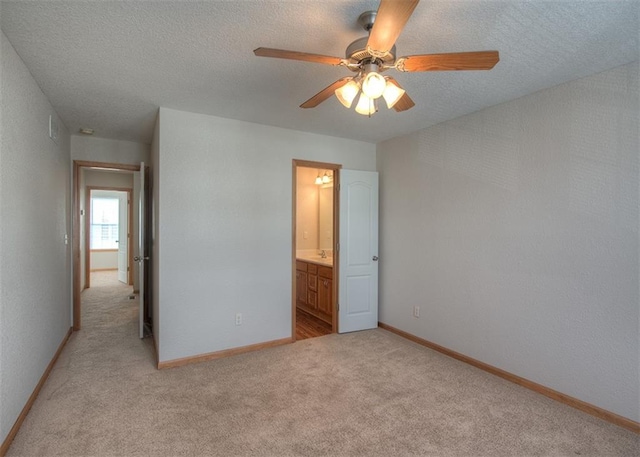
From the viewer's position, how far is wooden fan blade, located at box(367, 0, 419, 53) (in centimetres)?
126

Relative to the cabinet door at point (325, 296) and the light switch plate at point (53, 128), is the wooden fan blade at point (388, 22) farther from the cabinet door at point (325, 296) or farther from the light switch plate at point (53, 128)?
the cabinet door at point (325, 296)

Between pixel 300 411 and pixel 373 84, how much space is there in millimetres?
2186

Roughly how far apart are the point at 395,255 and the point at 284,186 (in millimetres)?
1620

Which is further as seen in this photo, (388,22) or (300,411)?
(300,411)

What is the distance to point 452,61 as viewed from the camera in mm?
1631

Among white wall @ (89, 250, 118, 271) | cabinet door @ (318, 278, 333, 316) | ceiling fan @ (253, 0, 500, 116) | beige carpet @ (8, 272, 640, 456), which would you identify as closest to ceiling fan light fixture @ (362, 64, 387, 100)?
ceiling fan @ (253, 0, 500, 116)

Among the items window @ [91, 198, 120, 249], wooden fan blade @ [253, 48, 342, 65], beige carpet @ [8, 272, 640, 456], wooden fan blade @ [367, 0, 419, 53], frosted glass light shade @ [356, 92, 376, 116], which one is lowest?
beige carpet @ [8, 272, 640, 456]

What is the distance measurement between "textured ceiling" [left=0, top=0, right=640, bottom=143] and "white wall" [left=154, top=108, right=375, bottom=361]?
431 millimetres

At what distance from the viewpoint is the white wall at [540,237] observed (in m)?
2.27

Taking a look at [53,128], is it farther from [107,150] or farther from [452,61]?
[452,61]

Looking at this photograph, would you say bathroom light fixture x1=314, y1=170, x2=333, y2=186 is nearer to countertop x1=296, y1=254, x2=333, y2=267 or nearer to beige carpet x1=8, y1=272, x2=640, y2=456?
countertop x1=296, y1=254, x2=333, y2=267

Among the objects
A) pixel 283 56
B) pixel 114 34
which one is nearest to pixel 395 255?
pixel 283 56

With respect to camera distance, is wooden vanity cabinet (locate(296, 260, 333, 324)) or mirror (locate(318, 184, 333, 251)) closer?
wooden vanity cabinet (locate(296, 260, 333, 324))

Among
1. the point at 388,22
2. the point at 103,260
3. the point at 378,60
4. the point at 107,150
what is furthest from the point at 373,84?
the point at 103,260
